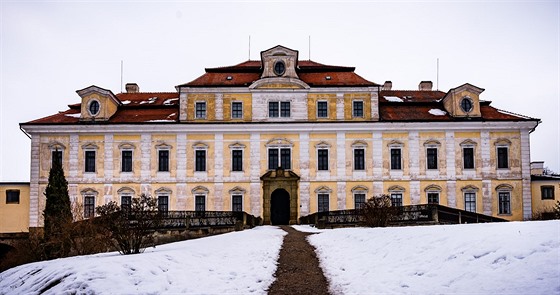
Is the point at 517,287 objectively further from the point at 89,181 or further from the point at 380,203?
the point at 89,181

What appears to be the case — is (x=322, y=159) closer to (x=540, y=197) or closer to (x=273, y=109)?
(x=273, y=109)

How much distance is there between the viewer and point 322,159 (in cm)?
3744

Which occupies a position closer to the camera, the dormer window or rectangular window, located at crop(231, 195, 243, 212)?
rectangular window, located at crop(231, 195, 243, 212)

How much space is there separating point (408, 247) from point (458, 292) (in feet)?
11.3

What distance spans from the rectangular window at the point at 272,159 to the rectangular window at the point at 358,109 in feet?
19.1

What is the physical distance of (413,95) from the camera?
4144cm

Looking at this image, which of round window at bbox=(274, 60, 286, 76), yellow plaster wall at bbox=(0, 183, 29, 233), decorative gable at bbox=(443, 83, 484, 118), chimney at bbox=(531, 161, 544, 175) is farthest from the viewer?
chimney at bbox=(531, 161, 544, 175)

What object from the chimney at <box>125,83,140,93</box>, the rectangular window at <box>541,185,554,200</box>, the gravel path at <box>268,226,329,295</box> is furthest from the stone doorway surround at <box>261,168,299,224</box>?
the gravel path at <box>268,226,329,295</box>

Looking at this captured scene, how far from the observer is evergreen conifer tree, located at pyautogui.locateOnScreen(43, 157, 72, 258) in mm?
21453

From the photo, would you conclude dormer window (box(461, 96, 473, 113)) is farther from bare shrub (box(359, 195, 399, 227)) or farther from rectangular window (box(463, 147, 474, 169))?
bare shrub (box(359, 195, 399, 227))

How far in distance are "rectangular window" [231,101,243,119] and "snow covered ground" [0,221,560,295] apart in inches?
963

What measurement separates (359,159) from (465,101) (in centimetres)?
826

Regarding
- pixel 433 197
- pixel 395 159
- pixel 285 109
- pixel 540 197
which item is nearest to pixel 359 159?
pixel 395 159

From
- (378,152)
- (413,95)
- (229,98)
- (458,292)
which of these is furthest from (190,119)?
(458,292)
